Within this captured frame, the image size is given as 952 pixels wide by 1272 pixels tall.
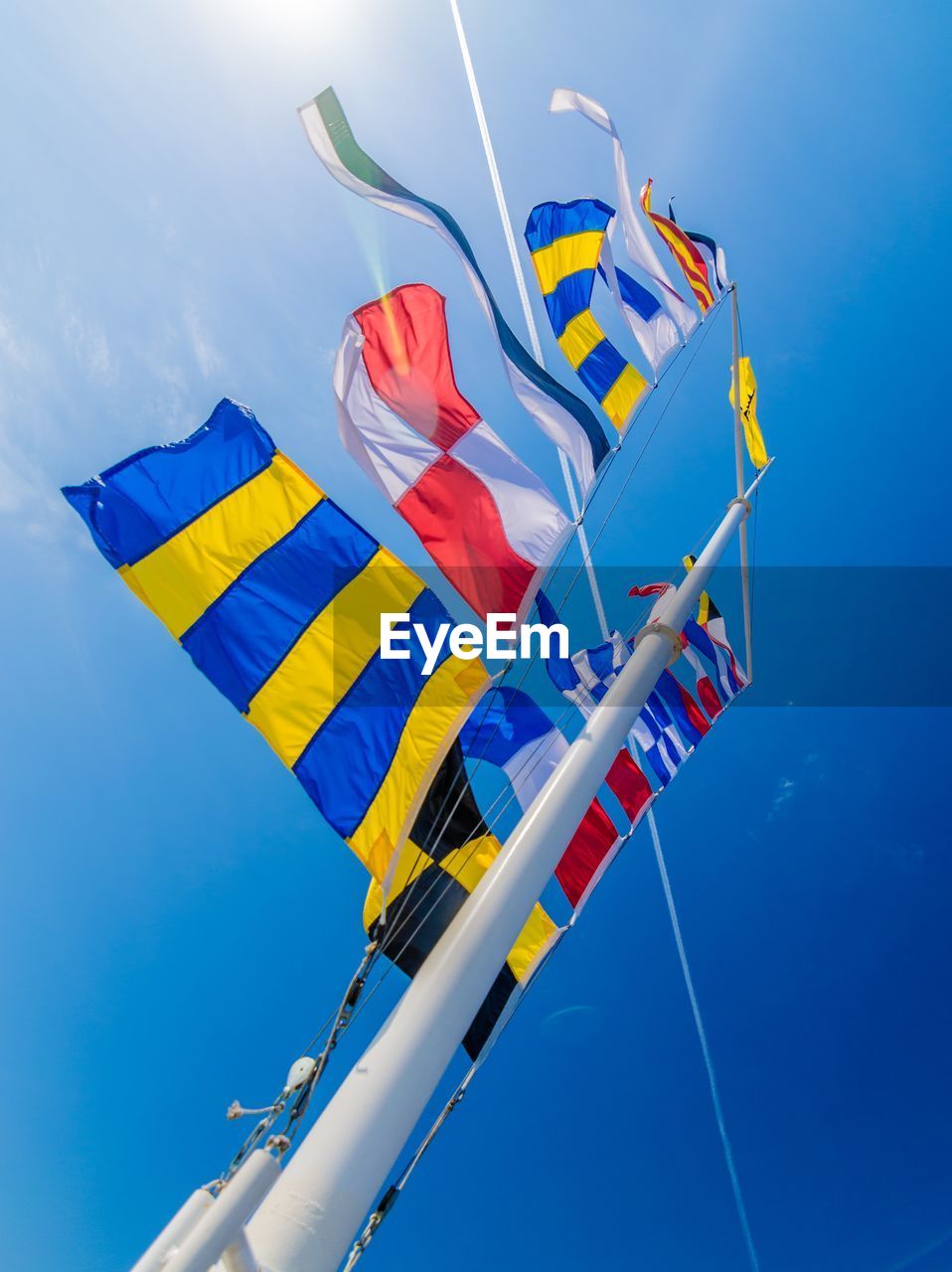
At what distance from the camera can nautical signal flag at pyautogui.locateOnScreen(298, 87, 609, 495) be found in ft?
20.1

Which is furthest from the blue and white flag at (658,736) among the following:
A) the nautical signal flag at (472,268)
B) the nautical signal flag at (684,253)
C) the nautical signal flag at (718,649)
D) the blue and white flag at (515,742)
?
the nautical signal flag at (684,253)

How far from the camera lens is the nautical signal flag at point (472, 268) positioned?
6133 millimetres

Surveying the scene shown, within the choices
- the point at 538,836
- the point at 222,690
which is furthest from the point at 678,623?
the point at 222,690

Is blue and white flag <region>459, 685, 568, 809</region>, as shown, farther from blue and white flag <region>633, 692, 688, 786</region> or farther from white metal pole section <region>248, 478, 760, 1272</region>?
blue and white flag <region>633, 692, 688, 786</region>

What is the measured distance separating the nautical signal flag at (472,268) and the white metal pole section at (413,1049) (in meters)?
2.69

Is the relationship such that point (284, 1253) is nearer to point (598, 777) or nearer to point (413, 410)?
point (598, 777)

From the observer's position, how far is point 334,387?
19.9ft

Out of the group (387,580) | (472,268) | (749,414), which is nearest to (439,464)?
(387,580)

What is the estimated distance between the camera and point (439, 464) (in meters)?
6.28

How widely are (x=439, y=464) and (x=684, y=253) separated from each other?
6.67m

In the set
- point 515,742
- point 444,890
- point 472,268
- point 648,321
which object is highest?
point 648,321

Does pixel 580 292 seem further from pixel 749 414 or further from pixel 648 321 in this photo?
pixel 749 414

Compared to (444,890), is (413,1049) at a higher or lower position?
lower

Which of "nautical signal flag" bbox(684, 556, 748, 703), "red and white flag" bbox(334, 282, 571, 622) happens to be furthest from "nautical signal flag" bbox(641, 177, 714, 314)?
"red and white flag" bbox(334, 282, 571, 622)
